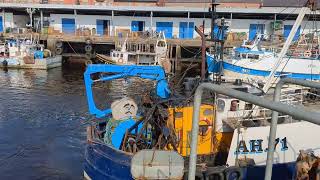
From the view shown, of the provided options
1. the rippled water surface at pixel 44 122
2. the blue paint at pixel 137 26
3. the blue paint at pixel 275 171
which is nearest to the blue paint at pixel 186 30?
the blue paint at pixel 137 26

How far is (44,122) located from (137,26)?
3073 centimetres

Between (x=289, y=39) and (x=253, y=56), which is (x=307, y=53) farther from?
(x=289, y=39)

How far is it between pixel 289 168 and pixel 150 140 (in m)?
4.66

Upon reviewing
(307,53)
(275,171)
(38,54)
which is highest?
(307,53)

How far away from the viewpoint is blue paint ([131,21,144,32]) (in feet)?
172

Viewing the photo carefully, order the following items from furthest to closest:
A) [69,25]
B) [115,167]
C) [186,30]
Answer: [69,25] → [186,30] → [115,167]

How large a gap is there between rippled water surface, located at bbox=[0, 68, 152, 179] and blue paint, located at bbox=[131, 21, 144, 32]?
14525 mm

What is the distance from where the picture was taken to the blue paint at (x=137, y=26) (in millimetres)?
52375

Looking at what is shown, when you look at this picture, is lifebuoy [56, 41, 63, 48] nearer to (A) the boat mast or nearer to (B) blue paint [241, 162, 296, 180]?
(A) the boat mast

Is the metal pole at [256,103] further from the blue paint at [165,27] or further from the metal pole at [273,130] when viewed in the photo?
the blue paint at [165,27]

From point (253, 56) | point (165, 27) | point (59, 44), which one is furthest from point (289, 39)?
point (165, 27)

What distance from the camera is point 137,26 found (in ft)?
172

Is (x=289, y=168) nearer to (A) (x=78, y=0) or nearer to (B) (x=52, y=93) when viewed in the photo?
(B) (x=52, y=93)

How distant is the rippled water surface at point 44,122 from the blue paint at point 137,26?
1453 centimetres
